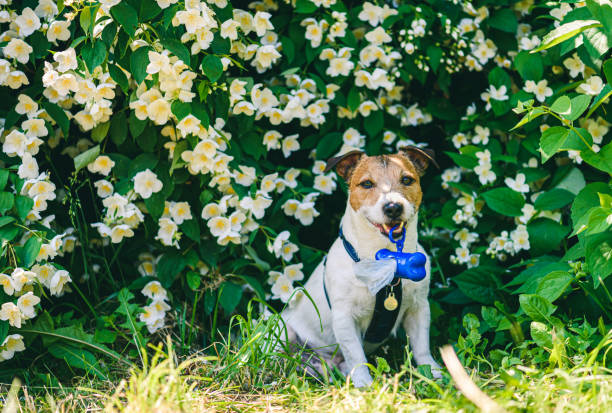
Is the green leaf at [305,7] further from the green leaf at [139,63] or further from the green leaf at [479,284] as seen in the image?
the green leaf at [479,284]

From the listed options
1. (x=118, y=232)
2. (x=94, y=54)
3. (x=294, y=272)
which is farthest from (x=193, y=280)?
(x=94, y=54)

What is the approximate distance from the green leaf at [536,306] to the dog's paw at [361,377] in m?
0.87

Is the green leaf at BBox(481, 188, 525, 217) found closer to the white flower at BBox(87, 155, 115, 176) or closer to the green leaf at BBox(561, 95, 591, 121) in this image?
the green leaf at BBox(561, 95, 591, 121)

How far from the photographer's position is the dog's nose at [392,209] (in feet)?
10.3

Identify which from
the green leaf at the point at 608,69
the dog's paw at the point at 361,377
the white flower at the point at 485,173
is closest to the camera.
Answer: the green leaf at the point at 608,69

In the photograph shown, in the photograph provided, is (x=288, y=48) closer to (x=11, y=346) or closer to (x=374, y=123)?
(x=374, y=123)

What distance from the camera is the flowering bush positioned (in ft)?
10.7

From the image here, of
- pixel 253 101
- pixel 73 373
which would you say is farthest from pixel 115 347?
pixel 253 101

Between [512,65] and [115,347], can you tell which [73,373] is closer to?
[115,347]

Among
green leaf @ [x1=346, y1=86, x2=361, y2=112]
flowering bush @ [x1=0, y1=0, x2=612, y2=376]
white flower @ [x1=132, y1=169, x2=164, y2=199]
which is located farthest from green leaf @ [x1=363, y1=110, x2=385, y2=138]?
white flower @ [x1=132, y1=169, x2=164, y2=199]

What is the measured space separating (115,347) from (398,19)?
2.80m

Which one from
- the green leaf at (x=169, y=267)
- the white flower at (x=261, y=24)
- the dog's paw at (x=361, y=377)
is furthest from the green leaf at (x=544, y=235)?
the green leaf at (x=169, y=267)

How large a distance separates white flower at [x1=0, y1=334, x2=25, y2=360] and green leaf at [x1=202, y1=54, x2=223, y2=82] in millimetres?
1733

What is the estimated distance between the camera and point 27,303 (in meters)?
3.26
